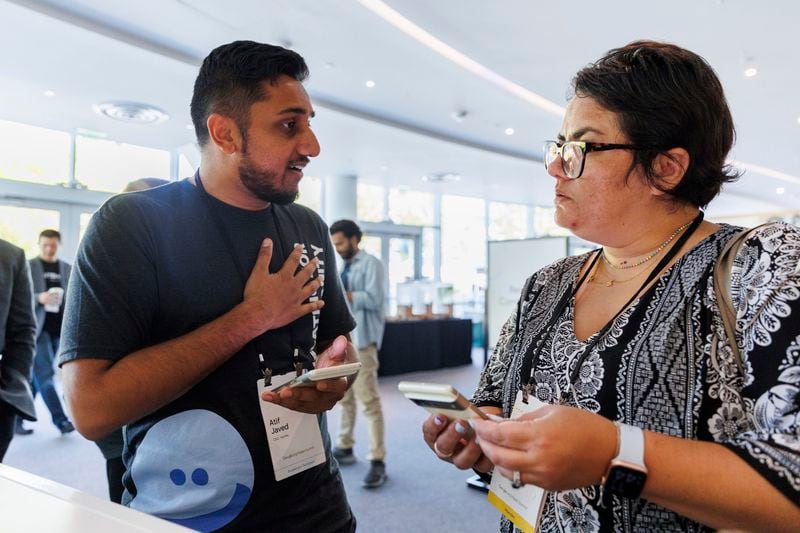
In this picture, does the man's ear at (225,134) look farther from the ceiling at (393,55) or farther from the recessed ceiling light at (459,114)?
the recessed ceiling light at (459,114)

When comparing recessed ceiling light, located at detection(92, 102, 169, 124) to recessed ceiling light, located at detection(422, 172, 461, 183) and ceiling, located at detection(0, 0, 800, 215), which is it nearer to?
ceiling, located at detection(0, 0, 800, 215)

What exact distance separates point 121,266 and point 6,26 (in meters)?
5.06

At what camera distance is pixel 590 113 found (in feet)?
3.43

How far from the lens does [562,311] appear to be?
3.67 feet

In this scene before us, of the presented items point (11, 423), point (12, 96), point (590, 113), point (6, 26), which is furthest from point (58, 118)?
point (590, 113)

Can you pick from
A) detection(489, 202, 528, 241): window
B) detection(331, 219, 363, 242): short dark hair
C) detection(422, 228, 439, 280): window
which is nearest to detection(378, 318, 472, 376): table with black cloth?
detection(331, 219, 363, 242): short dark hair

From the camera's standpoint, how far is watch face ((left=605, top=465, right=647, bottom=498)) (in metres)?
0.69

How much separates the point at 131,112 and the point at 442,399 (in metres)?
7.31

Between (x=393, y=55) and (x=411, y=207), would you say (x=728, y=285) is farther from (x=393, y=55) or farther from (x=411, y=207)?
(x=411, y=207)

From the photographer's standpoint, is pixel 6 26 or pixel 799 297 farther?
pixel 6 26

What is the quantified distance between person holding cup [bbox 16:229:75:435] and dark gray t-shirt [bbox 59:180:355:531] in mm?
3703

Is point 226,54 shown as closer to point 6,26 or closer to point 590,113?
point 590,113

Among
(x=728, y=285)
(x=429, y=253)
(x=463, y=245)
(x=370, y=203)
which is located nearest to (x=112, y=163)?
(x=370, y=203)

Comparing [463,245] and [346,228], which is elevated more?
[463,245]
